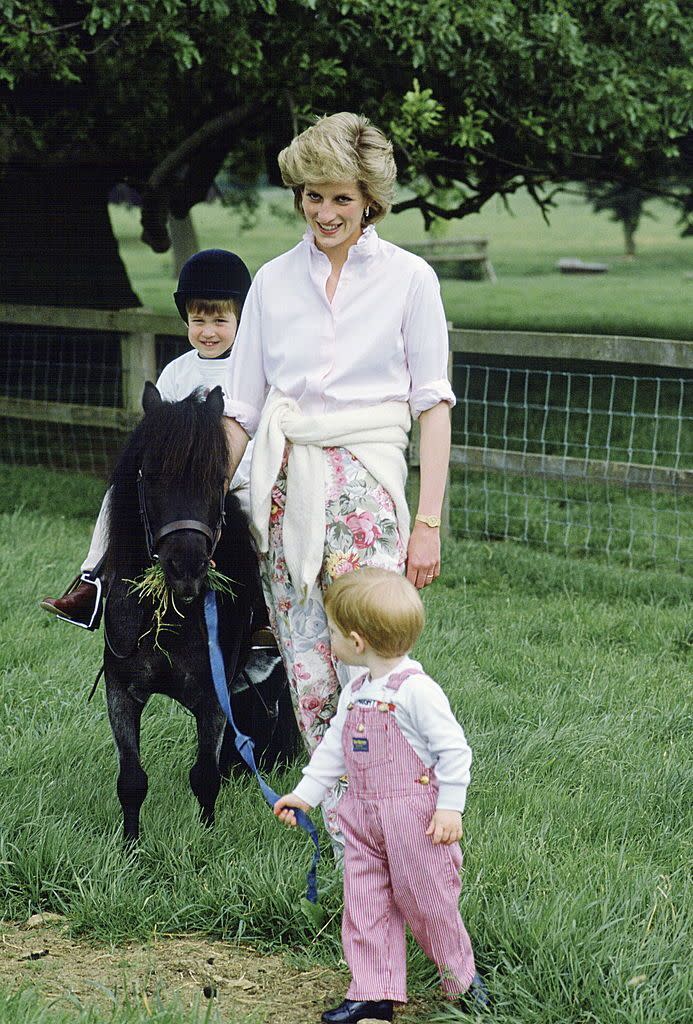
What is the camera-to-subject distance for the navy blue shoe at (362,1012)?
299cm

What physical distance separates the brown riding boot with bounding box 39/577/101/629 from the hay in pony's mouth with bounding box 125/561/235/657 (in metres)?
0.36

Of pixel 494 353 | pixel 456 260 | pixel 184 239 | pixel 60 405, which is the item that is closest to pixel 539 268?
pixel 456 260

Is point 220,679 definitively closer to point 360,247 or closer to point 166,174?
point 360,247

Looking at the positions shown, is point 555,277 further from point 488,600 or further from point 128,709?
point 128,709

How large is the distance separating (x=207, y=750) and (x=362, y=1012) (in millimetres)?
1069

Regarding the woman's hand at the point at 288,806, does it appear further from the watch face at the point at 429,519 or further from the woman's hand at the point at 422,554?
the watch face at the point at 429,519

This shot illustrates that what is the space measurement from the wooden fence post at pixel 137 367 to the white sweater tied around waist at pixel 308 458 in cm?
557

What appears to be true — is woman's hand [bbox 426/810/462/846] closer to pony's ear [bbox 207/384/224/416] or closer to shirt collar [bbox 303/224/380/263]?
pony's ear [bbox 207/384/224/416]

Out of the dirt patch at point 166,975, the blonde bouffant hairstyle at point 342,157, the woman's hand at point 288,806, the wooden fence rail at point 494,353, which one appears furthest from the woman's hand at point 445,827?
the wooden fence rail at point 494,353

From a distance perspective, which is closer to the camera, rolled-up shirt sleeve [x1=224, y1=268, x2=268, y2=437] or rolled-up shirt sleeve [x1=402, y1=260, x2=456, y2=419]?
rolled-up shirt sleeve [x1=402, y1=260, x2=456, y2=419]

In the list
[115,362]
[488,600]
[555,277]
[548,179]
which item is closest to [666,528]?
[488,600]

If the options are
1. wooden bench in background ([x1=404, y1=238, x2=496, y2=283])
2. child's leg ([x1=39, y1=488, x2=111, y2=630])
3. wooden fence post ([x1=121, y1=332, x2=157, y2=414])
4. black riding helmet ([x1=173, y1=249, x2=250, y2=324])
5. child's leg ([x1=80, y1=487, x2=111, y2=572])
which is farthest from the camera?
wooden bench in background ([x1=404, y1=238, x2=496, y2=283])

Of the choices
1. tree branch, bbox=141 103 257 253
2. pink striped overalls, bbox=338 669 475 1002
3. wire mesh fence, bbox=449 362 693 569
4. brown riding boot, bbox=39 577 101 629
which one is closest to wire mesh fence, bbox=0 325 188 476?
tree branch, bbox=141 103 257 253

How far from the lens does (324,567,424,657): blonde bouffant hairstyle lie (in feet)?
9.35
